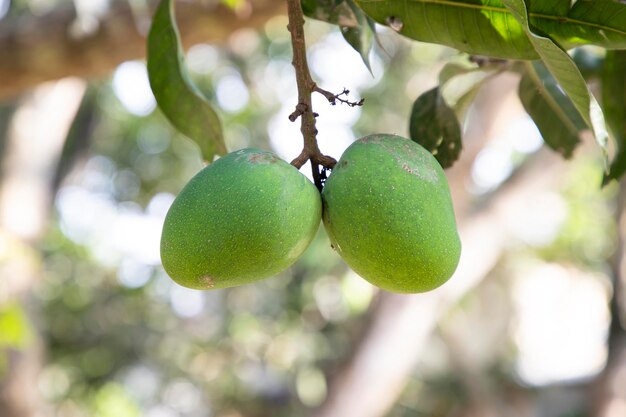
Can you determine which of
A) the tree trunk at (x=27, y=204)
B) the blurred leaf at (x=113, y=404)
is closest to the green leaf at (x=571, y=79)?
the tree trunk at (x=27, y=204)

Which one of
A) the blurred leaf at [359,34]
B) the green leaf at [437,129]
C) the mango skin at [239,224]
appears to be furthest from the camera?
the green leaf at [437,129]

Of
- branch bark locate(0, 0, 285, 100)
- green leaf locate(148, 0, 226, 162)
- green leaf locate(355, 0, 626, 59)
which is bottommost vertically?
branch bark locate(0, 0, 285, 100)

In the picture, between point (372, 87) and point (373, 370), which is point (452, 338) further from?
point (373, 370)

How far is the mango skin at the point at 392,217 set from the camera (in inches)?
33.4

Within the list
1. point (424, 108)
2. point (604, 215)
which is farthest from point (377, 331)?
point (604, 215)

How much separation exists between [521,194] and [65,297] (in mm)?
5597

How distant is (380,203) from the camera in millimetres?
856

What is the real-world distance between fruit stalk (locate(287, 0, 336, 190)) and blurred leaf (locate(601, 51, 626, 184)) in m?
0.59

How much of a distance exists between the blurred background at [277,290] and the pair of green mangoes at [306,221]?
262 centimetres

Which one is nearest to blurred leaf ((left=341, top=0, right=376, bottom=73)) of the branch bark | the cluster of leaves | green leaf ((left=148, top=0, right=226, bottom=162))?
the cluster of leaves

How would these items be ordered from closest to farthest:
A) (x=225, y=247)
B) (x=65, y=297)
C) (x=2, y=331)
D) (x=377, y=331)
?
(x=225, y=247) < (x=2, y=331) < (x=377, y=331) < (x=65, y=297)

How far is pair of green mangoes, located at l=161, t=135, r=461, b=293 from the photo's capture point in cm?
85

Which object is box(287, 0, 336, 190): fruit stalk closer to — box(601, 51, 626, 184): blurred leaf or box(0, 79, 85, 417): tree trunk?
box(601, 51, 626, 184): blurred leaf

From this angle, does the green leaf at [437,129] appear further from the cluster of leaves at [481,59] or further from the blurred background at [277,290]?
the blurred background at [277,290]
